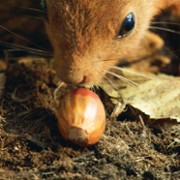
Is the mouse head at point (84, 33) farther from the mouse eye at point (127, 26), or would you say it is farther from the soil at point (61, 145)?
the soil at point (61, 145)

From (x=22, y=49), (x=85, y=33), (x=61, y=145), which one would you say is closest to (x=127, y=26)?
(x=85, y=33)

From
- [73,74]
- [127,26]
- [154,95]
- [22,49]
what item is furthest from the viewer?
[22,49]

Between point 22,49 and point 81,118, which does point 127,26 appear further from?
point 22,49

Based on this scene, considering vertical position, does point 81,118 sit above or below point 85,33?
below

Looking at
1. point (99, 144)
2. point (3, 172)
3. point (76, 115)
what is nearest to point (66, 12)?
point (76, 115)

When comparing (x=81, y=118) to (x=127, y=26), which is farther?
(x=127, y=26)

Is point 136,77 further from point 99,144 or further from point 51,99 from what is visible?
point 99,144

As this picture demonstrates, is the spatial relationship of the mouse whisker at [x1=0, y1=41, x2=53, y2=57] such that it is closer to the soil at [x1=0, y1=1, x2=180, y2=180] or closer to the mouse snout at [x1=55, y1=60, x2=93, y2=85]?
the soil at [x1=0, y1=1, x2=180, y2=180]

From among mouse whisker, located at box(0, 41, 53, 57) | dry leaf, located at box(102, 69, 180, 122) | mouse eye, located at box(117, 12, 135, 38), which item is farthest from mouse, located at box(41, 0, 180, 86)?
mouse whisker, located at box(0, 41, 53, 57)
